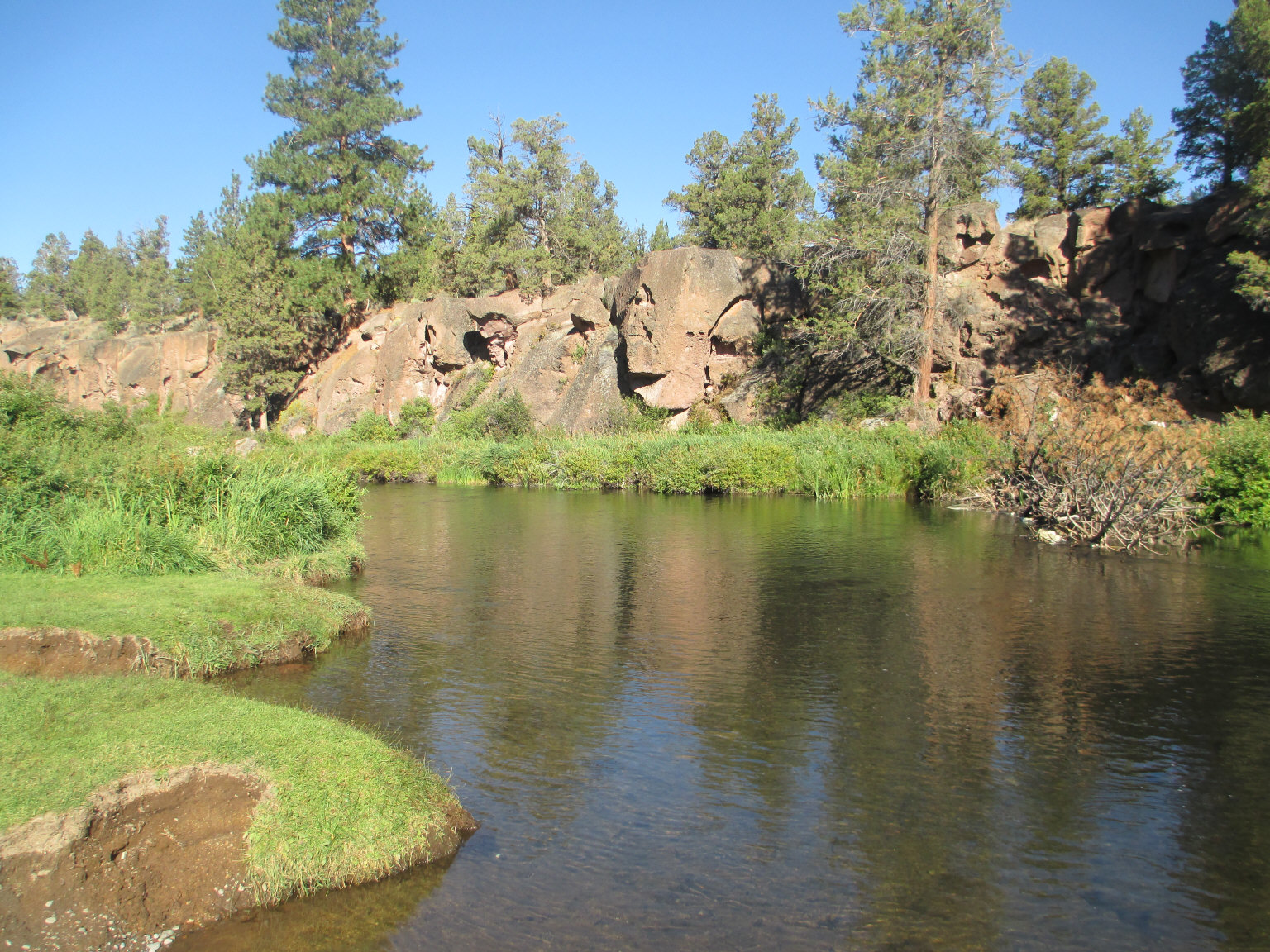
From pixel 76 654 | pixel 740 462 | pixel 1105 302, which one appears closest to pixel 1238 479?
pixel 740 462

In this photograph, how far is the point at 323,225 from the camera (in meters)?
54.3

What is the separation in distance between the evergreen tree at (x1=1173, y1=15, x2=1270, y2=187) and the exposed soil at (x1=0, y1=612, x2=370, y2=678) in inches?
1281

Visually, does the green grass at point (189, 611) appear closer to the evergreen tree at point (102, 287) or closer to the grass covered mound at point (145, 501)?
the grass covered mound at point (145, 501)

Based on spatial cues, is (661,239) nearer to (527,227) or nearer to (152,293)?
(527,227)

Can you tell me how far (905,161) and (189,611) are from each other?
1242 inches

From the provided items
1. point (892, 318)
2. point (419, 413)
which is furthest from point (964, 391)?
point (419, 413)

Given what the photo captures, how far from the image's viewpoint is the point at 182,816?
18.9ft

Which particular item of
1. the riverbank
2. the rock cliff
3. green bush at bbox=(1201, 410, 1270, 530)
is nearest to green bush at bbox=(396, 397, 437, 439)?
the rock cliff

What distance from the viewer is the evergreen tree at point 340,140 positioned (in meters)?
51.9

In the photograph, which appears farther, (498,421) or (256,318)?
(256,318)

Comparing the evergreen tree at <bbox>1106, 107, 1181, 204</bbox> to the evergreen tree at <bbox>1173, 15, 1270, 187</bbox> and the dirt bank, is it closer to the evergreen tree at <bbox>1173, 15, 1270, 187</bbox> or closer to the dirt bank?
the evergreen tree at <bbox>1173, 15, 1270, 187</bbox>

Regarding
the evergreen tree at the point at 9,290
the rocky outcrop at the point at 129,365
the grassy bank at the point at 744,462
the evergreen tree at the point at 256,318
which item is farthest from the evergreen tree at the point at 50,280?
the grassy bank at the point at 744,462

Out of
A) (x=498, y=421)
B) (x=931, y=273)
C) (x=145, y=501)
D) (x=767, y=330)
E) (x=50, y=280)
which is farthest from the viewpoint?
(x=50, y=280)

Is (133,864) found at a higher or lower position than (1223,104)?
lower
